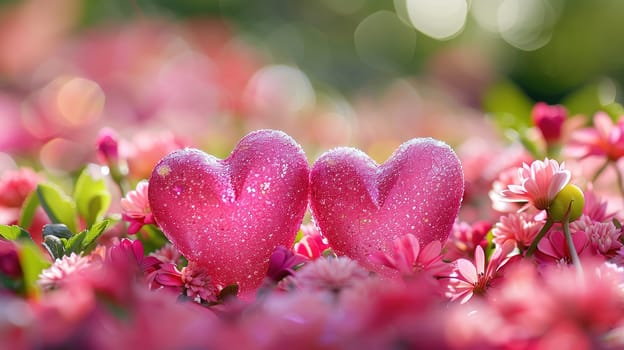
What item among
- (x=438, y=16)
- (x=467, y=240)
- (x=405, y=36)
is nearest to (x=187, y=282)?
(x=467, y=240)

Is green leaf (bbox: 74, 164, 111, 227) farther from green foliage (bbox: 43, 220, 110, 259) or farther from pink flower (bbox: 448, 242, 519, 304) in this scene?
→ pink flower (bbox: 448, 242, 519, 304)

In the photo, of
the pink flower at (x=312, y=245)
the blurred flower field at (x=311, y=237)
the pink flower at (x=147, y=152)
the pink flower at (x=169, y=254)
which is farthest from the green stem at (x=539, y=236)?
the pink flower at (x=147, y=152)

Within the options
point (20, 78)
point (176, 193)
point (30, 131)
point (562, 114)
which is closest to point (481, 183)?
point (562, 114)

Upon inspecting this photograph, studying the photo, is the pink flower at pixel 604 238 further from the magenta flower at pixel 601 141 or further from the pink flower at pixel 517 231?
the magenta flower at pixel 601 141

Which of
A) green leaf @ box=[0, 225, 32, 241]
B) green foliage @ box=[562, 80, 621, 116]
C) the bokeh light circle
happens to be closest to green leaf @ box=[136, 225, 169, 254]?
green leaf @ box=[0, 225, 32, 241]

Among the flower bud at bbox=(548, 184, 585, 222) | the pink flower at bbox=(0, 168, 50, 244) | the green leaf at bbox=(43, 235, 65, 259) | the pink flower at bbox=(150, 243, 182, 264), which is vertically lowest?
the pink flower at bbox=(0, 168, 50, 244)

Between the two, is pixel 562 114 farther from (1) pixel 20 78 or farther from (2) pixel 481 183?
(1) pixel 20 78

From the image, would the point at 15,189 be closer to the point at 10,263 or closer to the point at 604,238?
the point at 10,263
